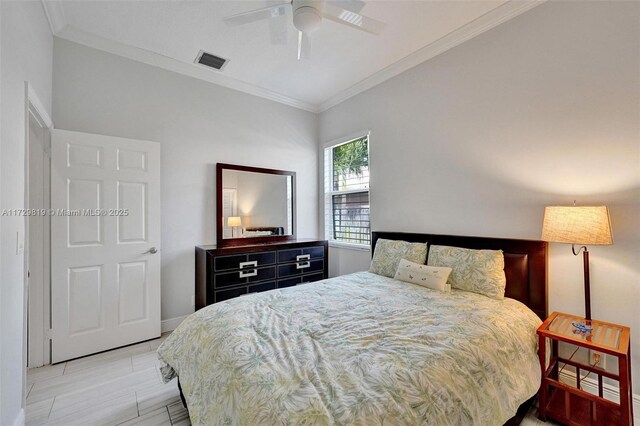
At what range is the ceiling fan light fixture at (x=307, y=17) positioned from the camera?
→ 1878 mm

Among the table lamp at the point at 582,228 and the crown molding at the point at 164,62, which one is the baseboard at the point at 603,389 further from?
the crown molding at the point at 164,62

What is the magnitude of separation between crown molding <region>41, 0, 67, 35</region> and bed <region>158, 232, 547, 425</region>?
9.05 ft

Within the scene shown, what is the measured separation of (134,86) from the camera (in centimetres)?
296

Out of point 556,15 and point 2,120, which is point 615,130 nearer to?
point 556,15

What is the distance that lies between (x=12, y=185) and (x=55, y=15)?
70.1 inches

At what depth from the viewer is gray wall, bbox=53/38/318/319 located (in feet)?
8.83

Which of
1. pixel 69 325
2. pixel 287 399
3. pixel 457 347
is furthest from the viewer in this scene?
pixel 69 325

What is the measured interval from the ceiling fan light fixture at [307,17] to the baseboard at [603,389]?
3.12 meters

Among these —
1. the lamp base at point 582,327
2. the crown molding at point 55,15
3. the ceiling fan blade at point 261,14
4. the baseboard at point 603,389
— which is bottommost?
the baseboard at point 603,389

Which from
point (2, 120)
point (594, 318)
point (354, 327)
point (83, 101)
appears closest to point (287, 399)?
→ point (354, 327)

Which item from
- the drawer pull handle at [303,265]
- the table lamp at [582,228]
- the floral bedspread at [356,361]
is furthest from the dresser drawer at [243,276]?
the table lamp at [582,228]

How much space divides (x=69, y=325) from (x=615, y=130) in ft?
14.8

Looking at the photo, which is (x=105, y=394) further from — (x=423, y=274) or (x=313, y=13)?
(x=313, y=13)

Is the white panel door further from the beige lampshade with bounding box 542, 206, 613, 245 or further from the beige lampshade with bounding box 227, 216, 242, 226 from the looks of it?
the beige lampshade with bounding box 542, 206, 613, 245
